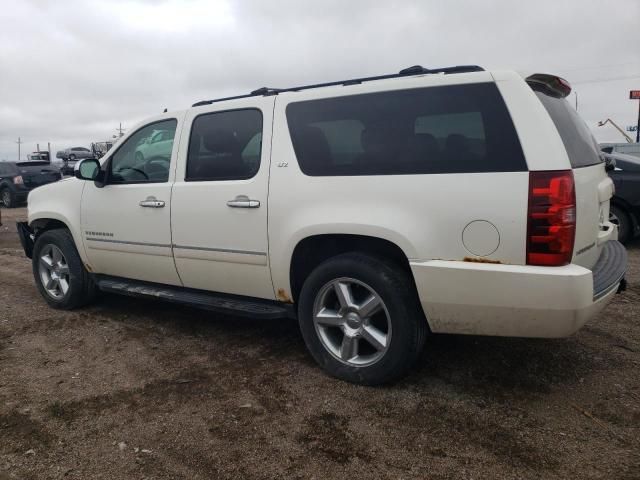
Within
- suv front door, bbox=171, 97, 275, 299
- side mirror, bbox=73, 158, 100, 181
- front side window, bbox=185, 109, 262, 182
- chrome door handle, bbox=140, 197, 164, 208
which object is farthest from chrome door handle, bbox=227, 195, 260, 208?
side mirror, bbox=73, 158, 100, 181

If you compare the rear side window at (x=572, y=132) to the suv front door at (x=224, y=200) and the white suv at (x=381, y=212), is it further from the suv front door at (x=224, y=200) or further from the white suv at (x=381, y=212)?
the suv front door at (x=224, y=200)

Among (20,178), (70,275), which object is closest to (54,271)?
(70,275)

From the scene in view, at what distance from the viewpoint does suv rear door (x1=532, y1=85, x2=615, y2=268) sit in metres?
2.78

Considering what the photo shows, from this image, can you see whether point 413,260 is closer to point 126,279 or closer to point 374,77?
point 374,77

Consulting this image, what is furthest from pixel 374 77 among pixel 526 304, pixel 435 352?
pixel 435 352

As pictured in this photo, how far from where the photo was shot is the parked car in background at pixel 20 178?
17.1 metres

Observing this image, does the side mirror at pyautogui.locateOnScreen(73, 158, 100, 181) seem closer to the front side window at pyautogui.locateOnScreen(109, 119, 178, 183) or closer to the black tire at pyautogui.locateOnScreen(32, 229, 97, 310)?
the front side window at pyautogui.locateOnScreen(109, 119, 178, 183)

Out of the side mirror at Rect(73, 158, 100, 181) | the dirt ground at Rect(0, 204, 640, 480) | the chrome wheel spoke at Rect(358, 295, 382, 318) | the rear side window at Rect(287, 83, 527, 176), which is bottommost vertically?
the dirt ground at Rect(0, 204, 640, 480)

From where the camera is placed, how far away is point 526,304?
271 centimetres

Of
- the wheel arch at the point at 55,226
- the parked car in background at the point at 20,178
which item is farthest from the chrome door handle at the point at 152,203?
the parked car in background at the point at 20,178

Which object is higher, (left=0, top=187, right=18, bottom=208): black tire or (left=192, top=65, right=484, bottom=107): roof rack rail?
(left=192, top=65, right=484, bottom=107): roof rack rail

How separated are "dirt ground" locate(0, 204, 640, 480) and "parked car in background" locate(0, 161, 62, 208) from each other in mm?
14678

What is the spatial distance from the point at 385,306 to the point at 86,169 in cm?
282

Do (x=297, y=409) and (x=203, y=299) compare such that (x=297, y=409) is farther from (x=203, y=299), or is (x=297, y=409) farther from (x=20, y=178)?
(x=20, y=178)
